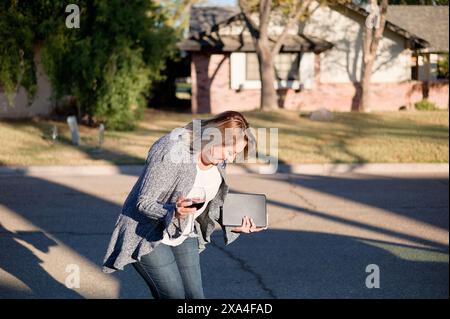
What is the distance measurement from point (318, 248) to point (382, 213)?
7.87 feet

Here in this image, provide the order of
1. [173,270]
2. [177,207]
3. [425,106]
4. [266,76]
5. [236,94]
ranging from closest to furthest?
[177,207]
[173,270]
[425,106]
[266,76]
[236,94]

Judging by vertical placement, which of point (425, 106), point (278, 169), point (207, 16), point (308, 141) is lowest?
point (278, 169)

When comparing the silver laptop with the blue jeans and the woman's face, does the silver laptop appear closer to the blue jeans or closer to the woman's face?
the woman's face

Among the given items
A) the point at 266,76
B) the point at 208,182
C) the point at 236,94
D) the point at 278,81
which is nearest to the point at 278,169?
the point at 208,182

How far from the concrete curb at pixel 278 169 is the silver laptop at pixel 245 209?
36.7 ft

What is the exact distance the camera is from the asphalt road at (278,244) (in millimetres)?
6473

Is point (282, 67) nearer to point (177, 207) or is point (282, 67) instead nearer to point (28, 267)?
point (28, 267)

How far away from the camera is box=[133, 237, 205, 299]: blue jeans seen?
11.5 ft

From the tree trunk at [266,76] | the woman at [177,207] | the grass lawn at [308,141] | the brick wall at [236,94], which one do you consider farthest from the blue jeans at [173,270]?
the brick wall at [236,94]

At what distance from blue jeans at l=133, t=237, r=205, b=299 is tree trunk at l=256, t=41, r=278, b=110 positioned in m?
22.4

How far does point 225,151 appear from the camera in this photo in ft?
9.41

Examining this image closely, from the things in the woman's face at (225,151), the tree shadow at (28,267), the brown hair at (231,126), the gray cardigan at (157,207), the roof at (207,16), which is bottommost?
the tree shadow at (28,267)

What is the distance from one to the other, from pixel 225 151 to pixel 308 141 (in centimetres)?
1576

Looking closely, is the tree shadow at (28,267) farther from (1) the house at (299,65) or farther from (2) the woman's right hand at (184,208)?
(1) the house at (299,65)
